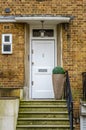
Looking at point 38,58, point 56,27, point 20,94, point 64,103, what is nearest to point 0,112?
point 20,94

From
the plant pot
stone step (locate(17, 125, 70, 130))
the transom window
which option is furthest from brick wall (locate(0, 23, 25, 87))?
stone step (locate(17, 125, 70, 130))

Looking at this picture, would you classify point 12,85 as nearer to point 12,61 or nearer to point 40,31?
point 12,61

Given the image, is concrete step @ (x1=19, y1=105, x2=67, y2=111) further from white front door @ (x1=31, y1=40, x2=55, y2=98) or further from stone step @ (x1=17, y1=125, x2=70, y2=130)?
white front door @ (x1=31, y1=40, x2=55, y2=98)

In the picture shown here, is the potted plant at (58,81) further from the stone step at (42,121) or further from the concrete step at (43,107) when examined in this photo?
the stone step at (42,121)

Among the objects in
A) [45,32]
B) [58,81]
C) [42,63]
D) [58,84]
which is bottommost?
[58,84]

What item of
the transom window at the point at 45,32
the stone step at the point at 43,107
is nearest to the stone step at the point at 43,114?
the stone step at the point at 43,107

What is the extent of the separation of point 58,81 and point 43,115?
1507mm

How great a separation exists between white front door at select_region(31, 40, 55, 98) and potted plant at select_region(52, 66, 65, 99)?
1.18 meters

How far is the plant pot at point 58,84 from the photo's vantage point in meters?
11.7

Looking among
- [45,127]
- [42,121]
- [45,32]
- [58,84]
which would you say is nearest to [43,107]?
[42,121]

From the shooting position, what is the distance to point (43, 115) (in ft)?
35.0

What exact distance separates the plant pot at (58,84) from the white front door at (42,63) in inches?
46.1

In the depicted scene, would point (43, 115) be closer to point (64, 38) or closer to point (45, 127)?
point (45, 127)

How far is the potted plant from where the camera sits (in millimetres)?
11695
